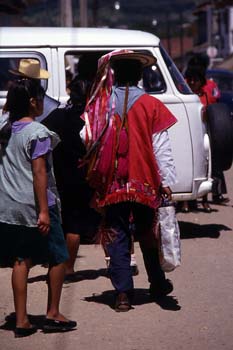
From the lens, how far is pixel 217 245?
1019 centimetres

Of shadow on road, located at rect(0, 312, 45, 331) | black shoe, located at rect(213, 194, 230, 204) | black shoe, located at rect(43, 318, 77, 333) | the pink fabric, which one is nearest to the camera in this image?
black shoe, located at rect(43, 318, 77, 333)

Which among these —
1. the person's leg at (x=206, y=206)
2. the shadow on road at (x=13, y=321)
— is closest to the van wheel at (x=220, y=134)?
the person's leg at (x=206, y=206)

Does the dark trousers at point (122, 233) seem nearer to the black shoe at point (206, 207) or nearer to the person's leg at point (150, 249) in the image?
the person's leg at point (150, 249)

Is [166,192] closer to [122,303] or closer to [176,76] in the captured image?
[122,303]

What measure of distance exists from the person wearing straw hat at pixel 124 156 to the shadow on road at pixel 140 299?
12.7 inches

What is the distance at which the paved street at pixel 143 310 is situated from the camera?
6699 mm

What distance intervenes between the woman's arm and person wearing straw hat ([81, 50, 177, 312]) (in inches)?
34.7

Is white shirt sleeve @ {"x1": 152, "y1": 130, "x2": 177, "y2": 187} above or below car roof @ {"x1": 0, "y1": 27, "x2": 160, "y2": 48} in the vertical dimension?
below

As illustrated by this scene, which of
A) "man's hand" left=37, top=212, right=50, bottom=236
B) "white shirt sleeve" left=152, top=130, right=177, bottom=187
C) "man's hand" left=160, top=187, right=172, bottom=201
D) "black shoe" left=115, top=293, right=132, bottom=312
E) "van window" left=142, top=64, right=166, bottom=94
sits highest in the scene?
"van window" left=142, top=64, right=166, bottom=94

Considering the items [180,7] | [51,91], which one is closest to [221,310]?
[51,91]

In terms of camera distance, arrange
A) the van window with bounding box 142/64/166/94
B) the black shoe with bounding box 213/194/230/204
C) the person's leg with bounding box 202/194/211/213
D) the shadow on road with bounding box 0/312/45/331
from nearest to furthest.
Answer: the shadow on road with bounding box 0/312/45/331 < the van window with bounding box 142/64/166/94 < the person's leg with bounding box 202/194/211/213 < the black shoe with bounding box 213/194/230/204

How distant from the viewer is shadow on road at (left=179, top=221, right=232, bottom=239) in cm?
1085

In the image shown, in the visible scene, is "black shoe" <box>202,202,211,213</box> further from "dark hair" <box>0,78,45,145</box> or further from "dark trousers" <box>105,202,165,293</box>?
"dark hair" <box>0,78,45,145</box>

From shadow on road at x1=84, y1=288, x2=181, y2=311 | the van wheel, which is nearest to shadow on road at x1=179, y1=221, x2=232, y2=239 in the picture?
the van wheel
